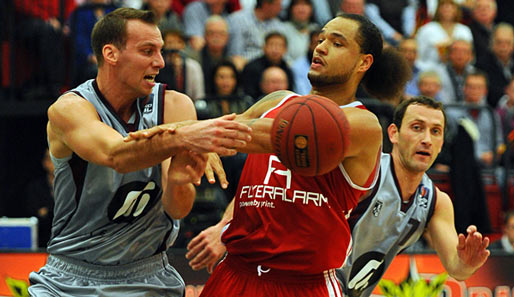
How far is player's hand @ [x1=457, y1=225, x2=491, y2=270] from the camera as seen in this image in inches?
182

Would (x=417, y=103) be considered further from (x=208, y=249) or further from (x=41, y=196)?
(x=41, y=196)

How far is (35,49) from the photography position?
30.7 ft

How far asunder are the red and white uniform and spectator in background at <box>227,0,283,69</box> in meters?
5.41

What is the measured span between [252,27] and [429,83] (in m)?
2.13

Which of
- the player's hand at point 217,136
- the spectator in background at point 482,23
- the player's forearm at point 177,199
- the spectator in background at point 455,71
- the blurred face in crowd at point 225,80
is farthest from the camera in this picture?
the spectator in background at point 482,23

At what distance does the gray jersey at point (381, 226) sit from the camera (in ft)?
17.1

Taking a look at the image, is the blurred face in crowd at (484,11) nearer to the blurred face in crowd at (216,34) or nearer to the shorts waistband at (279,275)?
the blurred face in crowd at (216,34)

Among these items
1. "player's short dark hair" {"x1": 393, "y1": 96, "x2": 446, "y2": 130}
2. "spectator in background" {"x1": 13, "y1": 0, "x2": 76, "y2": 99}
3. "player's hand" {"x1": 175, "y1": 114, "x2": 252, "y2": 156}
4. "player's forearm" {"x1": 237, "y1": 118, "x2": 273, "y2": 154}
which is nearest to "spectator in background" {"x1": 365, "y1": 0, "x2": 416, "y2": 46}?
"spectator in background" {"x1": 13, "y1": 0, "x2": 76, "y2": 99}

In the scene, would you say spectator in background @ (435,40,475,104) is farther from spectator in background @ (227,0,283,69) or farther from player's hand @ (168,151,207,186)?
player's hand @ (168,151,207,186)

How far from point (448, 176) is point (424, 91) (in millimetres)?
1049

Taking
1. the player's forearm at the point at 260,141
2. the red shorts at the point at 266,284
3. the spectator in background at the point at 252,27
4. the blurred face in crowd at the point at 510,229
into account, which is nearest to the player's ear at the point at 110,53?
the player's forearm at the point at 260,141

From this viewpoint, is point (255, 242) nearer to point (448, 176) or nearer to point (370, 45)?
point (370, 45)

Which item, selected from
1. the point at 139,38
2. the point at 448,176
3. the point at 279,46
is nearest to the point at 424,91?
the point at 448,176

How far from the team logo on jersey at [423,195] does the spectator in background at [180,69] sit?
11.8ft
